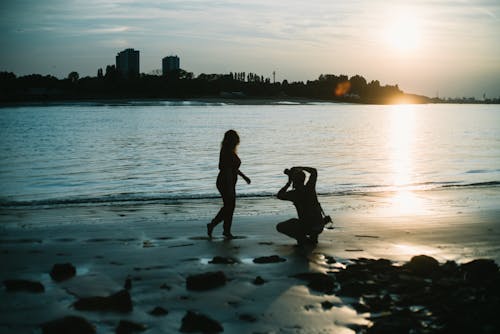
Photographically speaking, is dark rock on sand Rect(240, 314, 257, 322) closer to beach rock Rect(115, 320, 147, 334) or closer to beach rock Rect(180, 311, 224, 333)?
beach rock Rect(180, 311, 224, 333)

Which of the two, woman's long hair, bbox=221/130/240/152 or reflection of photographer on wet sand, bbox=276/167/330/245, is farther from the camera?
woman's long hair, bbox=221/130/240/152

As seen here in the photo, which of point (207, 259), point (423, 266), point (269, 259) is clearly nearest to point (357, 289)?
point (423, 266)

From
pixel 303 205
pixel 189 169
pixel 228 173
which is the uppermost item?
pixel 228 173

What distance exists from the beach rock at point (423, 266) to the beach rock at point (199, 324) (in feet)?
10.4

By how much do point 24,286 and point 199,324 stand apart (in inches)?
103

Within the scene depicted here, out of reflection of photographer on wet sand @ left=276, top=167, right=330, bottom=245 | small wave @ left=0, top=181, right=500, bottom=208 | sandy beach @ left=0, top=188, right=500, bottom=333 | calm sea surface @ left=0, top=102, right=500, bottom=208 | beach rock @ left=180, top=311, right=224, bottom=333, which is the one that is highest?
reflection of photographer on wet sand @ left=276, top=167, right=330, bottom=245

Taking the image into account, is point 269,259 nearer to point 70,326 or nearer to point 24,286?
point 24,286

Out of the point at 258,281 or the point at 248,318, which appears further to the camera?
the point at 258,281

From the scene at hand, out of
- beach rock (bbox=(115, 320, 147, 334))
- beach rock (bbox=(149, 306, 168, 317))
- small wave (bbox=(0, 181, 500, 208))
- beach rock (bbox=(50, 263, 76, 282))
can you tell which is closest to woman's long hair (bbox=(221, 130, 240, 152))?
beach rock (bbox=(50, 263, 76, 282))

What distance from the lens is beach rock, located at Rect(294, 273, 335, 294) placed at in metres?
7.13

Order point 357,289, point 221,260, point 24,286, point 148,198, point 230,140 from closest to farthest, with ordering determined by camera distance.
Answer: point 357,289 < point 24,286 < point 221,260 < point 230,140 < point 148,198

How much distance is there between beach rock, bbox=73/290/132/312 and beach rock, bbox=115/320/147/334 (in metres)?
0.51

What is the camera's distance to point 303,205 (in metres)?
9.59

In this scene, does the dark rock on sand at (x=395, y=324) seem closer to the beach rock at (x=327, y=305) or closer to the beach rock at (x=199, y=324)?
the beach rock at (x=327, y=305)
